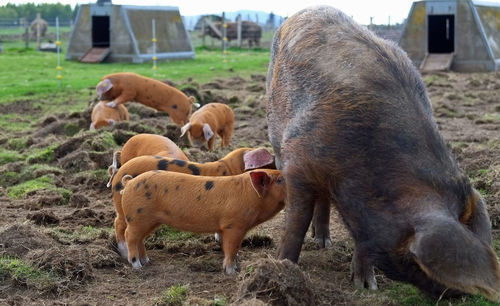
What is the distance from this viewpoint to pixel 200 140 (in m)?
9.13

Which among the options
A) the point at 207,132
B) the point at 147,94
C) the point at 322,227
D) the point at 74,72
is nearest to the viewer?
the point at 322,227

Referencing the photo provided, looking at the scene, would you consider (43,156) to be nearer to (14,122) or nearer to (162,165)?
(14,122)

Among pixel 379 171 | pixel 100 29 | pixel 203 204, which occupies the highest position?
pixel 100 29

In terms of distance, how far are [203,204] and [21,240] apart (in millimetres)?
1449

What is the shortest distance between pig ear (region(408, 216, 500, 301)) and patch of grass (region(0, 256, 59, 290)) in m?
2.46

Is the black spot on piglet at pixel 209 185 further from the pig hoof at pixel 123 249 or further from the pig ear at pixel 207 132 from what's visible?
the pig ear at pixel 207 132

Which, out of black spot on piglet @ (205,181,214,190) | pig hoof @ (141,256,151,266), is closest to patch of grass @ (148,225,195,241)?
pig hoof @ (141,256,151,266)

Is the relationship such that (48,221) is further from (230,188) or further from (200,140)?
(200,140)

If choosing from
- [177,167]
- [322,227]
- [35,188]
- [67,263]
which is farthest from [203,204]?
[35,188]

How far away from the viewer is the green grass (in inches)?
607

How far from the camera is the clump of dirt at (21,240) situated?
4945 millimetres

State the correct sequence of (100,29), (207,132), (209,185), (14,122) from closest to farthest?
(209,185) < (207,132) < (14,122) < (100,29)

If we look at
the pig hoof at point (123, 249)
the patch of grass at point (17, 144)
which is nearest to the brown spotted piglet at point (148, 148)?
the pig hoof at point (123, 249)

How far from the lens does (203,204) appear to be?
4.84m
